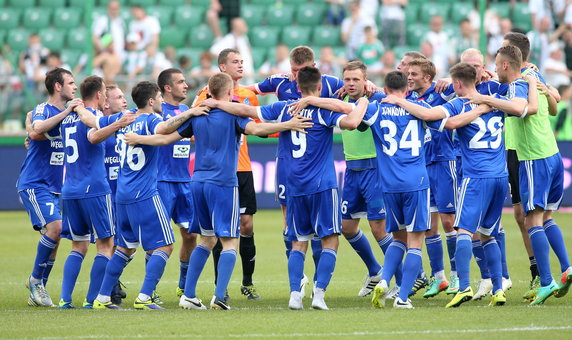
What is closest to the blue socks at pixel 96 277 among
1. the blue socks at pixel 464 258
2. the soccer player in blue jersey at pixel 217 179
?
the soccer player in blue jersey at pixel 217 179

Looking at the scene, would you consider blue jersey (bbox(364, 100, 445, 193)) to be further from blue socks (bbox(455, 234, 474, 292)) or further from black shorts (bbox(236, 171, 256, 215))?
black shorts (bbox(236, 171, 256, 215))

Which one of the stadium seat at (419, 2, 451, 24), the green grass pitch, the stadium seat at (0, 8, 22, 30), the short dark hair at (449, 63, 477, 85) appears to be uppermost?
the stadium seat at (419, 2, 451, 24)

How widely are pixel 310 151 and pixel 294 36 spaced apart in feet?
43.2

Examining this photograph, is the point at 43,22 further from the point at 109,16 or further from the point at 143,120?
the point at 143,120

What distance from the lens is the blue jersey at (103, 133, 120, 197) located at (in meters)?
9.97

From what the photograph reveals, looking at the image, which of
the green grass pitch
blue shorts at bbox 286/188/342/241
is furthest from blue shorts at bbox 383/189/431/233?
the green grass pitch

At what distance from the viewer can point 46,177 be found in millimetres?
9719

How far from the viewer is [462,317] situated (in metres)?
7.75

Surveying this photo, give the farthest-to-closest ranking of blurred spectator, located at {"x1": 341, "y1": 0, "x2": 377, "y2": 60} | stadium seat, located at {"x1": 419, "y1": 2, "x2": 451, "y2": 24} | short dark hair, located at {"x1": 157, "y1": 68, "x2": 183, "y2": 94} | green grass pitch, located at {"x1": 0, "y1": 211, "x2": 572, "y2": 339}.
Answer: stadium seat, located at {"x1": 419, "y1": 2, "x2": 451, "y2": 24}, blurred spectator, located at {"x1": 341, "y1": 0, "x2": 377, "y2": 60}, short dark hair, located at {"x1": 157, "y1": 68, "x2": 183, "y2": 94}, green grass pitch, located at {"x1": 0, "y1": 211, "x2": 572, "y2": 339}

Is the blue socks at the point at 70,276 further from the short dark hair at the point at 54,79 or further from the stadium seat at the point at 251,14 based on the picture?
the stadium seat at the point at 251,14

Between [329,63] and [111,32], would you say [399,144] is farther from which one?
[111,32]

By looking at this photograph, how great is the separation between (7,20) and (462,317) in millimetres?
17415

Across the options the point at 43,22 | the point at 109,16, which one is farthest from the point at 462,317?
the point at 43,22

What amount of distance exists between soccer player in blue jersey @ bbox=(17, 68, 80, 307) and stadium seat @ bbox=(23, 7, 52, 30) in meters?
13.5
